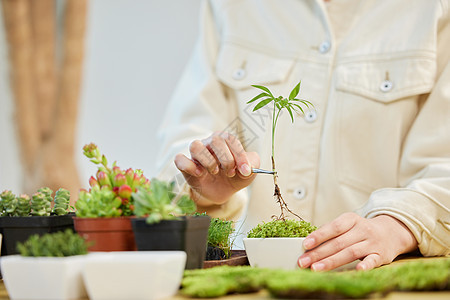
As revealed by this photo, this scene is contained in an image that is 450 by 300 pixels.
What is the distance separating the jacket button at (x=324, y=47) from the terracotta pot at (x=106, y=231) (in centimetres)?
89

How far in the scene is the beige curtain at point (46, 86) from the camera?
2.68m

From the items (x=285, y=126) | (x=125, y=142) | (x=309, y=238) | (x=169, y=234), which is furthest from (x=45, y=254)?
(x=125, y=142)

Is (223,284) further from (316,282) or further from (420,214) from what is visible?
(420,214)

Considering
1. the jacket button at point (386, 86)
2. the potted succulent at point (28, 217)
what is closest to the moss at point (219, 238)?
the potted succulent at point (28, 217)

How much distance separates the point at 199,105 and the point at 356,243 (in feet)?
2.54

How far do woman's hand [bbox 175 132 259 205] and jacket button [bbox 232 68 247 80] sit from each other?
A: 0.49 meters

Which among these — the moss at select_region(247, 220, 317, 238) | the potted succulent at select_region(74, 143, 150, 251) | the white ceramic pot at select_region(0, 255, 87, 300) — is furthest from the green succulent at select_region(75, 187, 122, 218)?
the moss at select_region(247, 220, 317, 238)

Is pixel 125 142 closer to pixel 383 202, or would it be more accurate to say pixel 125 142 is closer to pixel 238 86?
pixel 238 86

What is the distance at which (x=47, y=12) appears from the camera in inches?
110

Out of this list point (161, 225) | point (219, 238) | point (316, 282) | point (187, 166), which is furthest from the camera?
point (187, 166)

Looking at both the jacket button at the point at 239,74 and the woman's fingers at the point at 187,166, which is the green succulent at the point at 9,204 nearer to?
the woman's fingers at the point at 187,166

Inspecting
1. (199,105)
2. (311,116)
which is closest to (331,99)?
(311,116)

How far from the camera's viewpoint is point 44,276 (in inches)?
19.3

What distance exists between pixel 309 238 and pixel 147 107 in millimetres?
2401
